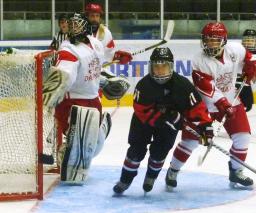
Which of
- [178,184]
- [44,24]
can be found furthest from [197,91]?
[44,24]

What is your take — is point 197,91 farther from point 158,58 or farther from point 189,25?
point 189,25

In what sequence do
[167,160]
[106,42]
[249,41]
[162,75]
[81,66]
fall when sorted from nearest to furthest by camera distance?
[162,75]
[81,66]
[167,160]
[106,42]
[249,41]

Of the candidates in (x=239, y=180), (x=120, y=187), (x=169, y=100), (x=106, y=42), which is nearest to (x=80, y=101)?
(x=120, y=187)

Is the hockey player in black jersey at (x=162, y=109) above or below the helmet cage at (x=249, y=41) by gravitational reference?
below

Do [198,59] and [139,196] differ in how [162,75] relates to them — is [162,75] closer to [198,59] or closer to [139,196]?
[198,59]

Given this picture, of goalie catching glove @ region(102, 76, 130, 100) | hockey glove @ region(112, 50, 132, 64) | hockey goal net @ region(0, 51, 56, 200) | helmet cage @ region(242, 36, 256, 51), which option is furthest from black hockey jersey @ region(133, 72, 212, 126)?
helmet cage @ region(242, 36, 256, 51)

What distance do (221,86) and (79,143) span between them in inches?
34.6

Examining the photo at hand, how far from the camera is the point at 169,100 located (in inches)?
153

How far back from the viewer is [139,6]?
10750 mm

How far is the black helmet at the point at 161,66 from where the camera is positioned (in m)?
3.85

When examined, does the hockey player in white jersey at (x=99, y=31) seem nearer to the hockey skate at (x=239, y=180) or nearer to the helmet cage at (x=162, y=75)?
the hockey skate at (x=239, y=180)

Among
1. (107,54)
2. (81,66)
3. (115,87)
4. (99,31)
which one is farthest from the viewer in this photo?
(99,31)

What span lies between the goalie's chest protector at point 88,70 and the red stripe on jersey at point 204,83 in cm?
60

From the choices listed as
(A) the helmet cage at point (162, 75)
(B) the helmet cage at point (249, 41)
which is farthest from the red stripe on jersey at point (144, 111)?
(B) the helmet cage at point (249, 41)
